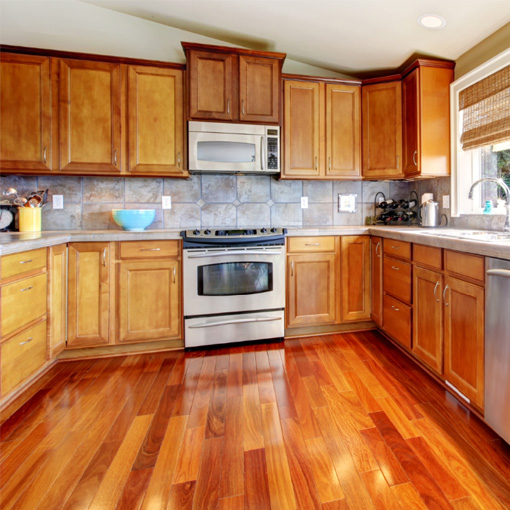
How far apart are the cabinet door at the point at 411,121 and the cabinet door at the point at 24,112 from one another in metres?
2.88

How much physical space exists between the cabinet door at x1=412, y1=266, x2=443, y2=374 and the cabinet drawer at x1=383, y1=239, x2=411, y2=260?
0.49 ft

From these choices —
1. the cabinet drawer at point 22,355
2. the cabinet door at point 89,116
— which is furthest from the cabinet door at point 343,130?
the cabinet drawer at point 22,355

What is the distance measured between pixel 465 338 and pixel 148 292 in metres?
2.06

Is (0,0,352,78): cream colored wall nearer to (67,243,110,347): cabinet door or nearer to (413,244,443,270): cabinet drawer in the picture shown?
(67,243,110,347): cabinet door

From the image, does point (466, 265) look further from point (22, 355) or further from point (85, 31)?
point (85, 31)

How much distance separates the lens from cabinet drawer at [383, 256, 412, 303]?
219 centimetres

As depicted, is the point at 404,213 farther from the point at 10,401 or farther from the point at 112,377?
the point at 10,401

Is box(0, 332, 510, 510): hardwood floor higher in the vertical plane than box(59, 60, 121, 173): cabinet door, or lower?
lower

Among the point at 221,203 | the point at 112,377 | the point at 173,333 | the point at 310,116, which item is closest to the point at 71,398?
the point at 112,377

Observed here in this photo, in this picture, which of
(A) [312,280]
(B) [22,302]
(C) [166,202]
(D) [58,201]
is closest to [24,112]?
(D) [58,201]

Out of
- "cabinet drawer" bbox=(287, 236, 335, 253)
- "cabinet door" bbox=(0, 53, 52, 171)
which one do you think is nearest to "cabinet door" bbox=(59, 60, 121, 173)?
"cabinet door" bbox=(0, 53, 52, 171)

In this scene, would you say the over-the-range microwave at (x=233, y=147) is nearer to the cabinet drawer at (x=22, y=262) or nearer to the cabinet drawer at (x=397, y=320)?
the cabinet drawer at (x=22, y=262)

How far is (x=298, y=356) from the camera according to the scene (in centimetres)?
230

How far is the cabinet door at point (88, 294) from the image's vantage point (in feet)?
7.31
